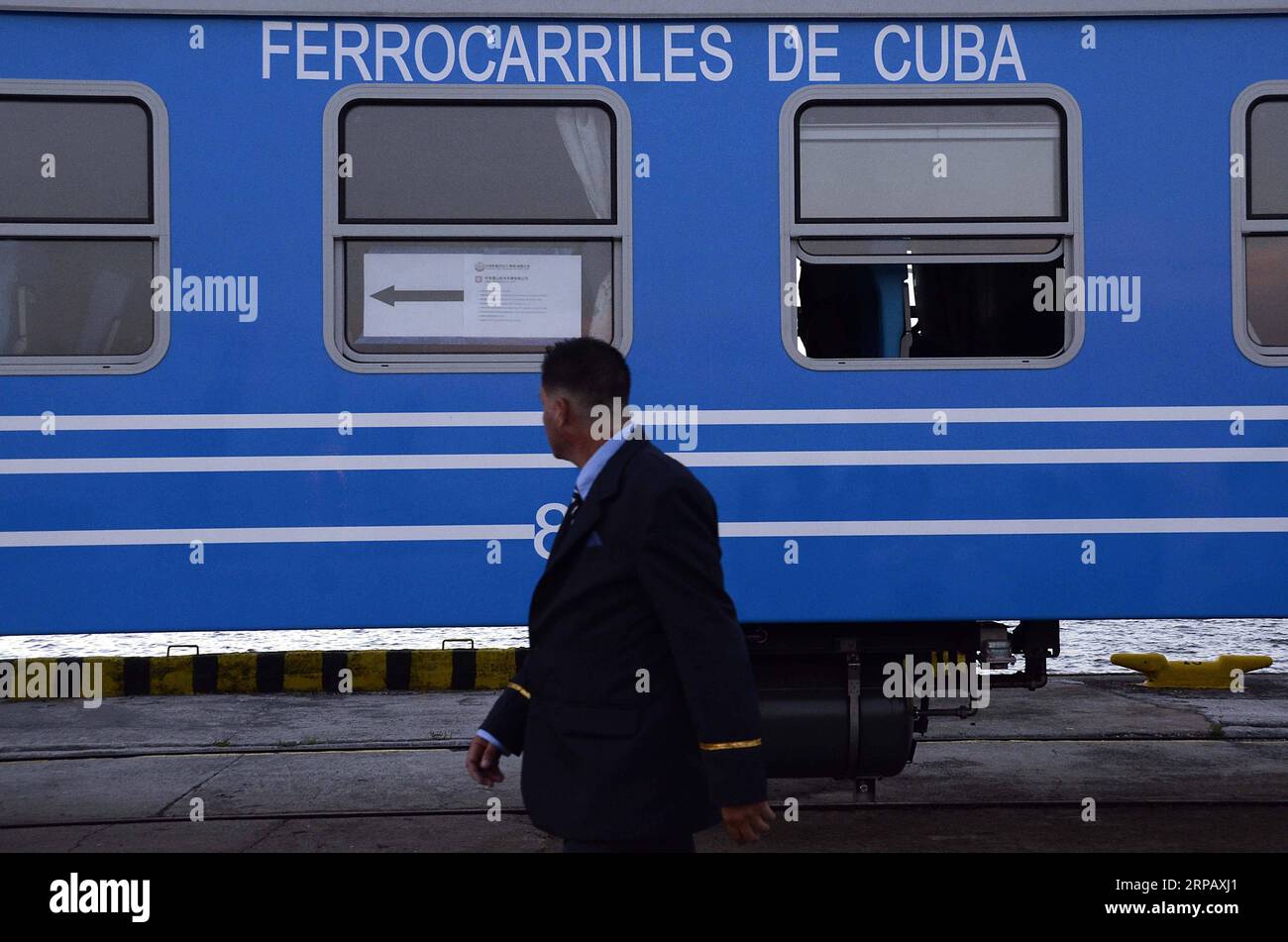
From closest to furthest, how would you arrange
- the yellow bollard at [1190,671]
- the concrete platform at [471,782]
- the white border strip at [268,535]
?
the white border strip at [268,535]
the concrete platform at [471,782]
the yellow bollard at [1190,671]

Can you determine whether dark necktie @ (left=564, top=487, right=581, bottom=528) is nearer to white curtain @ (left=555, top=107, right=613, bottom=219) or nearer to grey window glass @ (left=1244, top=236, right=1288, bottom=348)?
white curtain @ (left=555, top=107, right=613, bottom=219)

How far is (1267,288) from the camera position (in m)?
4.81

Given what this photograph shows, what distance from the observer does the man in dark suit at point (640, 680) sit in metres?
2.84

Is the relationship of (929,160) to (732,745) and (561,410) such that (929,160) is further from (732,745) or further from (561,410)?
(732,745)

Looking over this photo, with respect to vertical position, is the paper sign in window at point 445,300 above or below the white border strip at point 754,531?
above

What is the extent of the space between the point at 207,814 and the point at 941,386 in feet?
14.4

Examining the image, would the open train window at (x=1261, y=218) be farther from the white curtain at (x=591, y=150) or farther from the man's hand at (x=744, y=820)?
the man's hand at (x=744, y=820)

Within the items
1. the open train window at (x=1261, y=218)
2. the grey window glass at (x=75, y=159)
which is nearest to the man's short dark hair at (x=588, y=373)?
the grey window glass at (x=75, y=159)

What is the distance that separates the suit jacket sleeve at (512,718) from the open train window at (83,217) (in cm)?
211

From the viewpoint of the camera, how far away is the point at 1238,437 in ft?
15.5

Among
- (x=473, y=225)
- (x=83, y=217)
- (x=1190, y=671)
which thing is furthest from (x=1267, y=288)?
(x=1190, y=671)

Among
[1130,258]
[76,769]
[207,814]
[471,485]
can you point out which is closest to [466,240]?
[471,485]

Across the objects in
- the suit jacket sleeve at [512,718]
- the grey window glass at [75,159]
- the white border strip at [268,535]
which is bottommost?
the suit jacket sleeve at [512,718]

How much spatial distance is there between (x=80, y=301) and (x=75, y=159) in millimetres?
498
